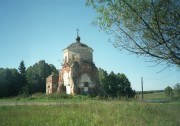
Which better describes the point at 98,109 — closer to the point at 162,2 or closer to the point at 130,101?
the point at 130,101

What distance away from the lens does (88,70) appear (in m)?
41.5

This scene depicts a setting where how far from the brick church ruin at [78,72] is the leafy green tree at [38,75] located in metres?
26.1

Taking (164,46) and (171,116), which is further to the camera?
(171,116)

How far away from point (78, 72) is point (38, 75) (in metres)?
37.4

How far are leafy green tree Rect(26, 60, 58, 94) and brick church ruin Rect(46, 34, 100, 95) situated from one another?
85.8 ft

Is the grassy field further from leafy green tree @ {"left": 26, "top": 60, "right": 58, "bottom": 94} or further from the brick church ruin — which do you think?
leafy green tree @ {"left": 26, "top": 60, "right": 58, "bottom": 94}

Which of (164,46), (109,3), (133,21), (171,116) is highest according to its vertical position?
(109,3)

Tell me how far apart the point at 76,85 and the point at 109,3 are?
104 ft

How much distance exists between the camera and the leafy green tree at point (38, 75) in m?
69.1

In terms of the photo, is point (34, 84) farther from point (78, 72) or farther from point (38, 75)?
A: point (78, 72)

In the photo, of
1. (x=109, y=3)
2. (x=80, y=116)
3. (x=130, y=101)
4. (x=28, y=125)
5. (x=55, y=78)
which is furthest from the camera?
(x=55, y=78)

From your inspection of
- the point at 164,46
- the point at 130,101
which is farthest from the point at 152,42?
the point at 130,101

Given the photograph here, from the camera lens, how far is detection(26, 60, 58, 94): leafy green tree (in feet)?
227

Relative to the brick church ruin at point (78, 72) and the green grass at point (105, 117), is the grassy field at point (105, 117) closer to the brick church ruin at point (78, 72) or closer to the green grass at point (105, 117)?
the green grass at point (105, 117)
